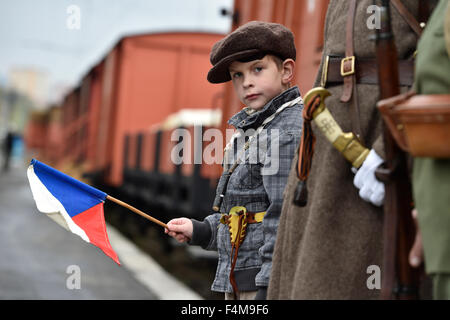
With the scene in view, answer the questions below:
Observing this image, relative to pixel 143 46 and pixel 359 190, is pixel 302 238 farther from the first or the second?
pixel 143 46

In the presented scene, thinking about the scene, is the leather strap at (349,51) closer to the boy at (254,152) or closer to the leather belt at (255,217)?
the boy at (254,152)

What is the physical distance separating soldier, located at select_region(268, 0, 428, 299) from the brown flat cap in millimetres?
358

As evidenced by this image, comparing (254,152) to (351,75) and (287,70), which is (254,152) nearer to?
(287,70)

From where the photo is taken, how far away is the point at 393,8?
1.64 m

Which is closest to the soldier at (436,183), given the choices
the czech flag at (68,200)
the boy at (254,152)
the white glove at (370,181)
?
the white glove at (370,181)

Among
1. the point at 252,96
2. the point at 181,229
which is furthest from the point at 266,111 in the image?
the point at 181,229

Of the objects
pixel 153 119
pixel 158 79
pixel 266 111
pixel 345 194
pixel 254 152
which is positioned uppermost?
pixel 158 79

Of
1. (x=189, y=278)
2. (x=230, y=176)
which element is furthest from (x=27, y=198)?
(x=230, y=176)

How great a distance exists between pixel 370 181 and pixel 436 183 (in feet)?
0.78

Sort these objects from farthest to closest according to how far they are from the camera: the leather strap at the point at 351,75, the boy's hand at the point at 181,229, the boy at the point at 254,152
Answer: the boy's hand at the point at 181,229
the boy at the point at 254,152
the leather strap at the point at 351,75

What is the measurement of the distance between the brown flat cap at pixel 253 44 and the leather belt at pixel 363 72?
1.17 feet

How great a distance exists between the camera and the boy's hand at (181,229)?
214cm

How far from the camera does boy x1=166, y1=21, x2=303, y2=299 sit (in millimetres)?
1930

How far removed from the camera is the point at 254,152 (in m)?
2.00
